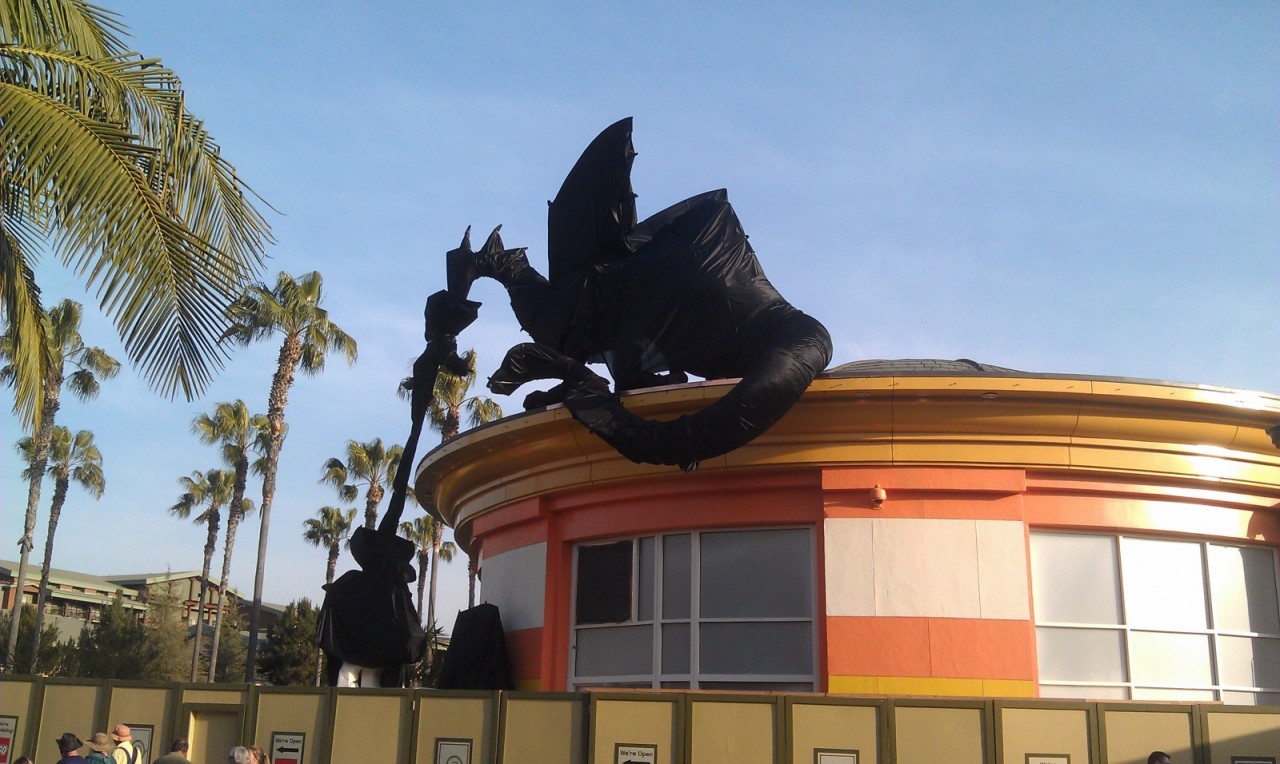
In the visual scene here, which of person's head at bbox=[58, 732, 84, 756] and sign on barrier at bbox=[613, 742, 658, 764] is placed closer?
person's head at bbox=[58, 732, 84, 756]

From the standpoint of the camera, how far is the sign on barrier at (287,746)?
10078mm

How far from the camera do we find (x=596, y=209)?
13414mm

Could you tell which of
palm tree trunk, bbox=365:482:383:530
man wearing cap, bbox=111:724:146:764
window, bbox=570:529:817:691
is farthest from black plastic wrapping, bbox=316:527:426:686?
palm tree trunk, bbox=365:482:383:530

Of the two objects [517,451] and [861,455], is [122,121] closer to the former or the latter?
[517,451]

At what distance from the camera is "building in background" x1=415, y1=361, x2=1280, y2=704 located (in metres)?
11.2

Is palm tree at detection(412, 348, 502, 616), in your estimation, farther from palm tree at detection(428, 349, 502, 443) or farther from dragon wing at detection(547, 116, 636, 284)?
dragon wing at detection(547, 116, 636, 284)

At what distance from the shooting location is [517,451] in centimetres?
1343

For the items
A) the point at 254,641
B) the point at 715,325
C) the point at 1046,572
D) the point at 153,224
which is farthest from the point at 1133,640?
the point at 254,641

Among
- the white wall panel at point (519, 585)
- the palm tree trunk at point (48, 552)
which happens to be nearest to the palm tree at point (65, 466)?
the palm tree trunk at point (48, 552)

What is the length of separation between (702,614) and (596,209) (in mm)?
4628

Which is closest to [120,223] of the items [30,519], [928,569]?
[928,569]

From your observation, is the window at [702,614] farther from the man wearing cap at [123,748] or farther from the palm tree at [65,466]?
the palm tree at [65,466]

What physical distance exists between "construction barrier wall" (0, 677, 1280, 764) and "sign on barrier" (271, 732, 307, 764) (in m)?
0.01

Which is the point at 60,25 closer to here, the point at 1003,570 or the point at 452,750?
the point at 452,750
